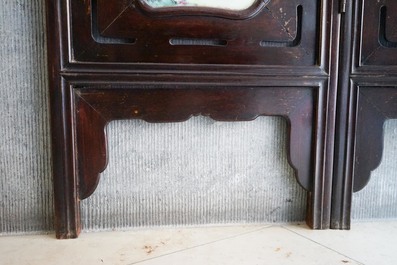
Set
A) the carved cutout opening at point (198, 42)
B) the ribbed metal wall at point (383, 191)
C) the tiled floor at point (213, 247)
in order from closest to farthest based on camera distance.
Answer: the tiled floor at point (213, 247) < the carved cutout opening at point (198, 42) < the ribbed metal wall at point (383, 191)

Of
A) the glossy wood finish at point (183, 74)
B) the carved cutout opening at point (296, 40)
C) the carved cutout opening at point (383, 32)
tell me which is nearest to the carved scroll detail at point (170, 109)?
the glossy wood finish at point (183, 74)

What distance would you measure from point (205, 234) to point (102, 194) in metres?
0.26

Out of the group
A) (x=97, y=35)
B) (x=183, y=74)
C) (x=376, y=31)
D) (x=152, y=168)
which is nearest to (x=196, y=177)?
(x=152, y=168)

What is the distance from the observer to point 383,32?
3.00ft

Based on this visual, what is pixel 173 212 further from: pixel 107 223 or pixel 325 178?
pixel 325 178

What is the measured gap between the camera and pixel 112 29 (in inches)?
32.1

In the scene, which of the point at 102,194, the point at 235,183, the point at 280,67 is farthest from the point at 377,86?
the point at 102,194

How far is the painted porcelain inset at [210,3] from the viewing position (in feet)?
2.71

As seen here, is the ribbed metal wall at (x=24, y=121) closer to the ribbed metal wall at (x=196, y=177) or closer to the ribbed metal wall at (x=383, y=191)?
the ribbed metal wall at (x=196, y=177)

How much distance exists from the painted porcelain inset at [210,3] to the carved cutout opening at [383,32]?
0.32 metres

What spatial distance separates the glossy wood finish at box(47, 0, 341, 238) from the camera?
82 centimetres

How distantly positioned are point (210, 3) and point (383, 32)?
0.43 meters

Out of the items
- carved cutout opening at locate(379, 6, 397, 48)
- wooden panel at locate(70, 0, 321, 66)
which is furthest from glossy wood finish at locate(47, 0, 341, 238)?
carved cutout opening at locate(379, 6, 397, 48)

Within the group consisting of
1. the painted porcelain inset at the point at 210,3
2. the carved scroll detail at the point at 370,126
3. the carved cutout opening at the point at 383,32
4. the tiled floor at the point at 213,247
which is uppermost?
the painted porcelain inset at the point at 210,3
